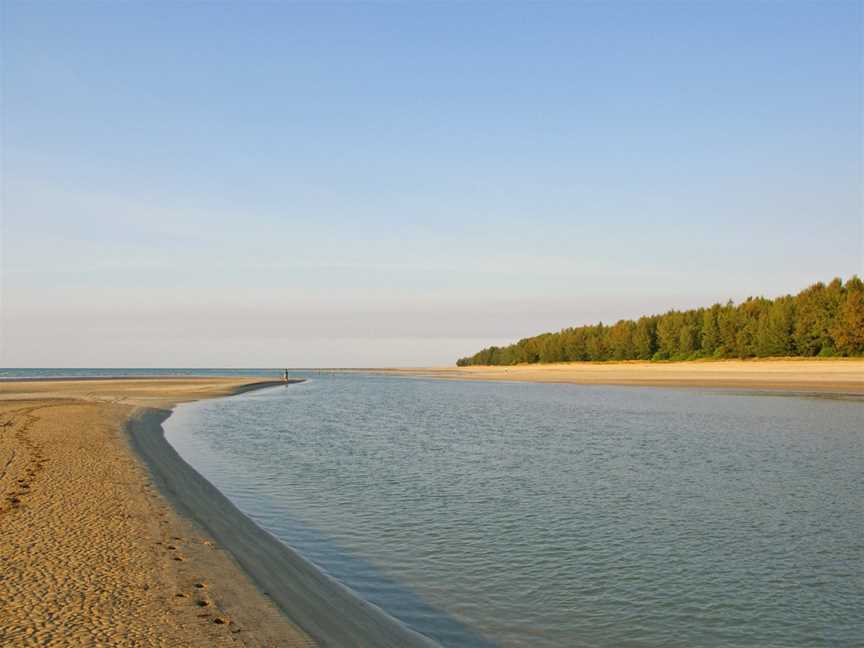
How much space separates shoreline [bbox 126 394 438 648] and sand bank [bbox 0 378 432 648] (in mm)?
27

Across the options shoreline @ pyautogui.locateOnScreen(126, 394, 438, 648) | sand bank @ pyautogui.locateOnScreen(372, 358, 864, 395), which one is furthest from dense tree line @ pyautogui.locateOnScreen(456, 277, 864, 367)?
shoreline @ pyautogui.locateOnScreen(126, 394, 438, 648)

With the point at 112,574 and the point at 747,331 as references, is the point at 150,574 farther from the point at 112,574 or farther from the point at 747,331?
the point at 747,331

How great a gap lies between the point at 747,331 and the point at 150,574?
375 feet

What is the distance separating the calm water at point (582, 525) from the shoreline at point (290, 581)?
496 mm

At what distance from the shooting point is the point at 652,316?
148 meters

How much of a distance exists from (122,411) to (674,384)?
68.7 m

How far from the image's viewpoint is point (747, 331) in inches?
4218

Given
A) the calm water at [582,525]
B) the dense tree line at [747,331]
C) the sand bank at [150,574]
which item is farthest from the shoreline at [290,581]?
the dense tree line at [747,331]

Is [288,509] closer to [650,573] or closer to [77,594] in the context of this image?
[77,594]

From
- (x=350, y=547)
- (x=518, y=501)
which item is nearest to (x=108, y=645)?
(x=350, y=547)

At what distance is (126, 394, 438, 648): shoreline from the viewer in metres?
8.77

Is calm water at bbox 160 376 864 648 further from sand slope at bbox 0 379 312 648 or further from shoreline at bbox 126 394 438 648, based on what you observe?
sand slope at bbox 0 379 312 648

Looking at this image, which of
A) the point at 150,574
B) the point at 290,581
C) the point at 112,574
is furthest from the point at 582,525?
the point at 112,574

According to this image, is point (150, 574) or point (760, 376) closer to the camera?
point (150, 574)
